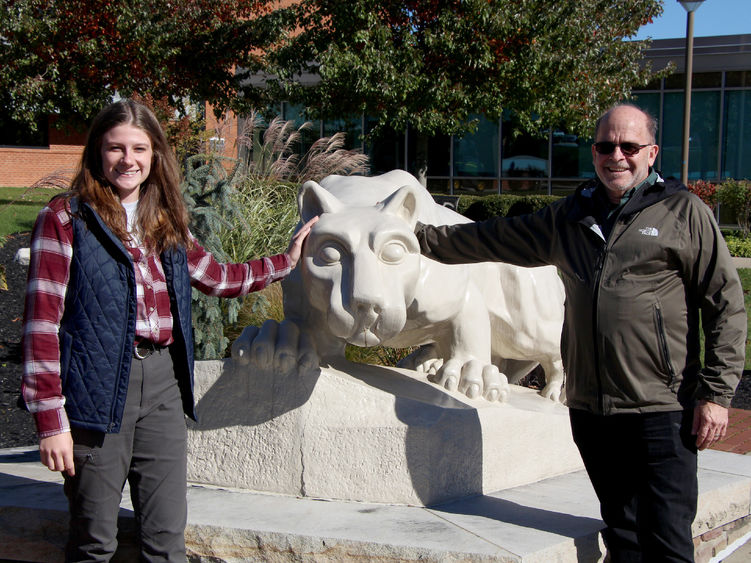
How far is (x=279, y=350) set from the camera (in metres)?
3.32

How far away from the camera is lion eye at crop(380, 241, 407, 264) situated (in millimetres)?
2900

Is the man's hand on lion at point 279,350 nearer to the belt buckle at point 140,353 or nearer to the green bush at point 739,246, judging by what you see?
the belt buckle at point 140,353

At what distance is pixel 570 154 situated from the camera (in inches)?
793

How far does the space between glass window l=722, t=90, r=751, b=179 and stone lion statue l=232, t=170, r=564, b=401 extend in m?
17.0

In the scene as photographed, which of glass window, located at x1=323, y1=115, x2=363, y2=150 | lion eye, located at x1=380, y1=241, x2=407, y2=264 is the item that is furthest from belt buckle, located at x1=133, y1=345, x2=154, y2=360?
glass window, located at x1=323, y1=115, x2=363, y2=150

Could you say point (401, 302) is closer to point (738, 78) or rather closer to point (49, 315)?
point (49, 315)

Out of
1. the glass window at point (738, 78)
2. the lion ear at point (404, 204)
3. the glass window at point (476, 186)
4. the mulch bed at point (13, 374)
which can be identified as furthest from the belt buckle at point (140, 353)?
the glass window at point (738, 78)

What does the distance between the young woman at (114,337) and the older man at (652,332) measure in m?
1.38

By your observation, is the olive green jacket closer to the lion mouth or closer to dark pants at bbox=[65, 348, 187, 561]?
the lion mouth

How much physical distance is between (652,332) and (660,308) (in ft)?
0.26

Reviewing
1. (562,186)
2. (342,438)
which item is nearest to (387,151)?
(562,186)

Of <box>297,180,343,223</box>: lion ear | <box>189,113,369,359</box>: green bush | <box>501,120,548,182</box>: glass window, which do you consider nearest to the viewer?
<box>297,180,343,223</box>: lion ear

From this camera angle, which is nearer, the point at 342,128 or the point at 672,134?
the point at 672,134

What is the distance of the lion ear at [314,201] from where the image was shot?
3141mm
